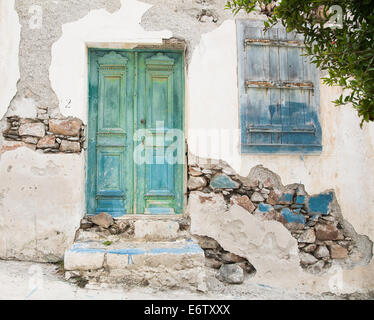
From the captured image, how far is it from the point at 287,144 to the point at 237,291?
5.43ft

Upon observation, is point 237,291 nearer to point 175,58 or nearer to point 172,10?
point 175,58

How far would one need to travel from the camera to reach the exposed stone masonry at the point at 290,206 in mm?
3902

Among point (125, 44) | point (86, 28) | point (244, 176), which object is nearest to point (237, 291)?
point (244, 176)

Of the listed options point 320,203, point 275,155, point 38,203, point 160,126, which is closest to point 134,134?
point 160,126

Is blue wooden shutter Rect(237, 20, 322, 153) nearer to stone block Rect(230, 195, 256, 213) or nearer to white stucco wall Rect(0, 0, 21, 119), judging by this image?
stone block Rect(230, 195, 256, 213)

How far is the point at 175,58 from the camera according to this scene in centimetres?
417

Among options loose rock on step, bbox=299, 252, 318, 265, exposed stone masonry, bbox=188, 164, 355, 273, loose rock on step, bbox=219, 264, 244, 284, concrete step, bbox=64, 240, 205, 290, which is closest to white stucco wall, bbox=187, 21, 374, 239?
exposed stone masonry, bbox=188, 164, 355, 273

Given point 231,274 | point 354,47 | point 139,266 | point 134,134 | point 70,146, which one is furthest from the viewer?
point 134,134

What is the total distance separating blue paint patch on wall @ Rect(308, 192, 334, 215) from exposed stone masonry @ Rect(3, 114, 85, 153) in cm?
263

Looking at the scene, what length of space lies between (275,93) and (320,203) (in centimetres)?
133

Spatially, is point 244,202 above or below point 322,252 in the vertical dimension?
above

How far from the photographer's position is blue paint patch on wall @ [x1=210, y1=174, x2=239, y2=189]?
12.8 feet

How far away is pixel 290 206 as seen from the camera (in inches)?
156

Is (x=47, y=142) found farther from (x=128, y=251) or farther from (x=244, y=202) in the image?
(x=244, y=202)
